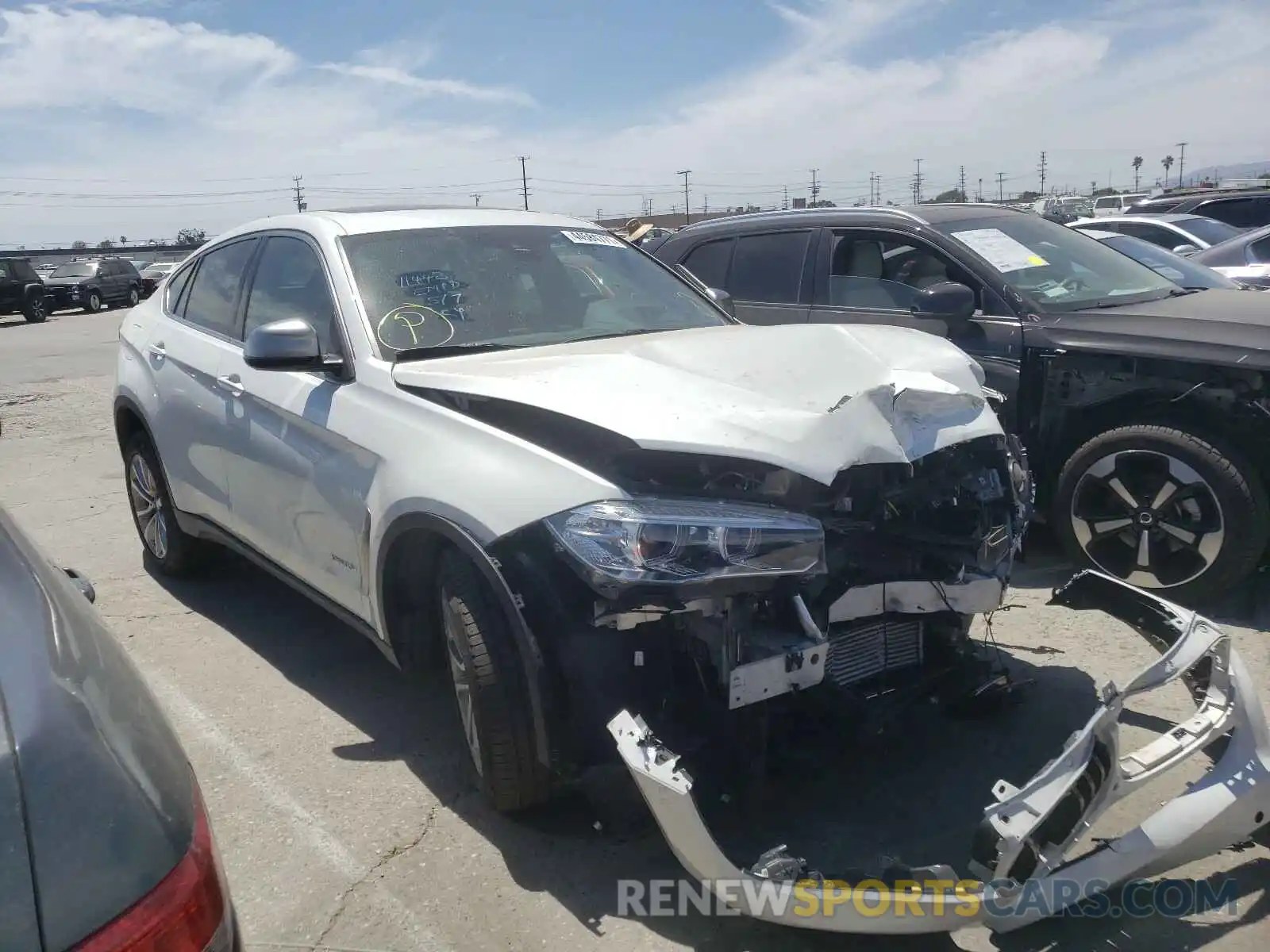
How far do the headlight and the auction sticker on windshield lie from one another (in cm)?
213

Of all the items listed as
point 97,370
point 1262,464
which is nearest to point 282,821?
point 1262,464

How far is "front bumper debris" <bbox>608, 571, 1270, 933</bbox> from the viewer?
87.9 inches

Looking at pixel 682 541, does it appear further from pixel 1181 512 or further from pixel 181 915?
pixel 1181 512

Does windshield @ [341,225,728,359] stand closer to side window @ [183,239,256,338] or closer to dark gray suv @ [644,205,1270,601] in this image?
side window @ [183,239,256,338]

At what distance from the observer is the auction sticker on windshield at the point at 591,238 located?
4.48 metres

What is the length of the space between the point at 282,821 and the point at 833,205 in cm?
468

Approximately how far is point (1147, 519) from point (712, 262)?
327cm

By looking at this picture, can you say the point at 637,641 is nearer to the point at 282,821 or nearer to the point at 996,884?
the point at 996,884

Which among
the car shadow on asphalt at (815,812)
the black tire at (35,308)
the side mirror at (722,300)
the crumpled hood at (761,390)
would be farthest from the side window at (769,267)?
the black tire at (35,308)

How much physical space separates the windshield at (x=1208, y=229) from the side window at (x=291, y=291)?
12448 millimetres

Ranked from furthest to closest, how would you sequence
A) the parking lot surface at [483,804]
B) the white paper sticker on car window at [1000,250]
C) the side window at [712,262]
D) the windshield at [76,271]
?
1. the windshield at [76,271]
2. the side window at [712,262]
3. the white paper sticker on car window at [1000,250]
4. the parking lot surface at [483,804]

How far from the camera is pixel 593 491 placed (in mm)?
2658

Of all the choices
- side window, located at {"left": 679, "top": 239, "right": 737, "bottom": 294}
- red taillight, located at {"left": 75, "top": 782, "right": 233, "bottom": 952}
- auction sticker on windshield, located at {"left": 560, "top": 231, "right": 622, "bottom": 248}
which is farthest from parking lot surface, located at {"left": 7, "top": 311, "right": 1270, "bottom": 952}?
side window, located at {"left": 679, "top": 239, "right": 737, "bottom": 294}

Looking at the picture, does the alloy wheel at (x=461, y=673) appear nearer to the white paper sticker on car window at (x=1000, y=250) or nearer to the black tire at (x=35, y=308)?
the white paper sticker on car window at (x=1000, y=250)
